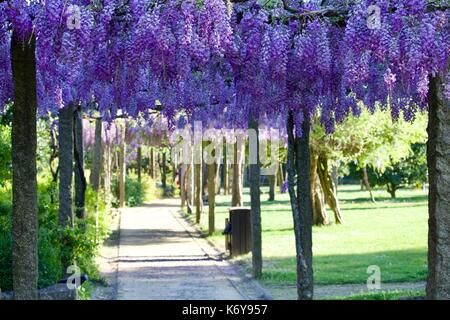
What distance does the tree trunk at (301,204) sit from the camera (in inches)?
357

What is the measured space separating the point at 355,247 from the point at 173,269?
5.77 m

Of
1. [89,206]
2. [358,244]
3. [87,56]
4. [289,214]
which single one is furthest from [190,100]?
[289,214]

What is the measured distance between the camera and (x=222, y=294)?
40.1 feet

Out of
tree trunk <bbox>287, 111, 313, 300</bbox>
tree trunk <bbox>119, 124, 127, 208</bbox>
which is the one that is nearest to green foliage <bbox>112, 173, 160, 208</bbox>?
tree trunk <bbox>119, 124, 127, 208</bbox>

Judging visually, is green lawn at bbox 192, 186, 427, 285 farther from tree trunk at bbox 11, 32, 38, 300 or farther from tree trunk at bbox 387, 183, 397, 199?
tree trunk at bbox 387, 183, 397, 199

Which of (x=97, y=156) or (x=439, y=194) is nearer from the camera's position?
(x=439, y=194)

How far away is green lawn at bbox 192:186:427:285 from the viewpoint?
14.7m

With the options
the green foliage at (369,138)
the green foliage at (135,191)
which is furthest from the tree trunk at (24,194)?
the green foliage at (135,191)

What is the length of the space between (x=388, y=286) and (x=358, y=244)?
7584 mm

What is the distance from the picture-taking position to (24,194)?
569cm

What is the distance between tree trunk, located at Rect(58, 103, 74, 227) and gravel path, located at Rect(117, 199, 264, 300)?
5.09ft

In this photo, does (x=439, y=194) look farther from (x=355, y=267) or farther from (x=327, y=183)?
(x=327, y=183)

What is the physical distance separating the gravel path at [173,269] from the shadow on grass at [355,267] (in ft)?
2.76

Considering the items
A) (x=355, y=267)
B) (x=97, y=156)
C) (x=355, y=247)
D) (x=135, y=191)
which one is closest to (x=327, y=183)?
(x=355, y=247)
